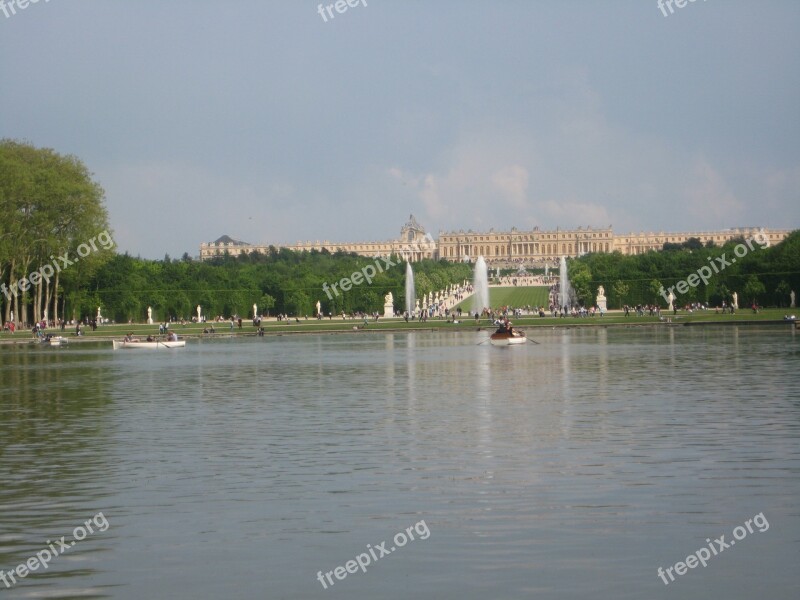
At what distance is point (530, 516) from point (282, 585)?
276 centimetres

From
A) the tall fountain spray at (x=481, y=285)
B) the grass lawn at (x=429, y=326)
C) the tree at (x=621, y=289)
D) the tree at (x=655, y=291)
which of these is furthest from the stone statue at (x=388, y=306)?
the tree at (x=655, y=291)

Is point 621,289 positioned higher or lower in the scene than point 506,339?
higher

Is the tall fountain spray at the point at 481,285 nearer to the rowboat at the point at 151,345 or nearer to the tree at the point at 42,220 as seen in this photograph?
the tree at the point at 42,220

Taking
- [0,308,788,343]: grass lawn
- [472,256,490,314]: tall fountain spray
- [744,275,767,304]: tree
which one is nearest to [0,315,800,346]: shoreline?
[0,308,788,343]: grass lawn

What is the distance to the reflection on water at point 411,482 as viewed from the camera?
885 cm

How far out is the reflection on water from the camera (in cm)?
885

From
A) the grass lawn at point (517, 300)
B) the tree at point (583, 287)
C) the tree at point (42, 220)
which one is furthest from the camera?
the grass lawn at point (517, 300)

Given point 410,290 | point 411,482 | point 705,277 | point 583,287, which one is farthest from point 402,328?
point 411,482

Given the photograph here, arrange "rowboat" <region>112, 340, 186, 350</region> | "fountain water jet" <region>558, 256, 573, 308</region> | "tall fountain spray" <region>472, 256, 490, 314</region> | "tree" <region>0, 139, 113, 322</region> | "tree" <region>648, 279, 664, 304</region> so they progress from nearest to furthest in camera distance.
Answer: "rowboat" <region>112, 340, 186, 350</region>
"tree" <region>0, 139, 113, 322</region>
"tree" <region>648, 279, 664, 304</region>
"fountain water jet" <region>558, 256, 573, 308</region>
"tall fountain spray" <region>472, 256, 490, 314</region>

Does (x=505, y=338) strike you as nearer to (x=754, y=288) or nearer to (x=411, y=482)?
(x=411, y=482)

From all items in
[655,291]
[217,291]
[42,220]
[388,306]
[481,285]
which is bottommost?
[388,306]

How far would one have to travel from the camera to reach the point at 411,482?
40.7 feet

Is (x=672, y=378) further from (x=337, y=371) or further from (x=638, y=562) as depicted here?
(x=638, y=562)

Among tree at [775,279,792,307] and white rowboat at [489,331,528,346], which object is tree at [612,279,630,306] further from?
white rowboat at [489,331,528,346]
